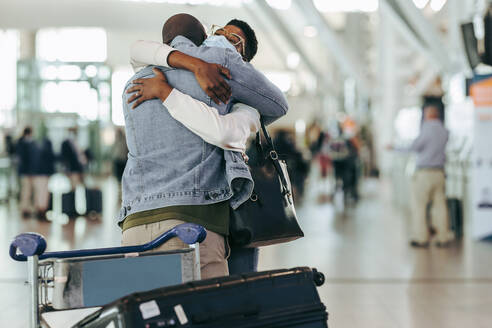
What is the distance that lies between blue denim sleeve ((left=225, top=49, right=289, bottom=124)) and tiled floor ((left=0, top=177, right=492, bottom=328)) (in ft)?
8.78

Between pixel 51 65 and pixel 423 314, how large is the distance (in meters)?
29.0

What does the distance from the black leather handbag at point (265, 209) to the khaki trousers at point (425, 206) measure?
20.9ft

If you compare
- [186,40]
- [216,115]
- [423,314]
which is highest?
[186,40]

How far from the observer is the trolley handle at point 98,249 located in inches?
67.3

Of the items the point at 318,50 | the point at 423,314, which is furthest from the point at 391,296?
the point at 318,50

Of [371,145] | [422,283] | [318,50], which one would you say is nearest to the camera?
[422,283]

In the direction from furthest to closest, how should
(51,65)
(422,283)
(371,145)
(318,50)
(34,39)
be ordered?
1. (318,50)
2. (34,39)
3. (51,65)
4. (371,145)
5. (422,283)

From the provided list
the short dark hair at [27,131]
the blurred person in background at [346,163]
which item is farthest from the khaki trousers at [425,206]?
Answer: the short dark hair at [27,131]

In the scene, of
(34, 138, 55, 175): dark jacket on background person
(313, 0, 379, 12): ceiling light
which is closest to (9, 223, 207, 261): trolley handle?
(34, 138, 55, 175): dark jacket on background person

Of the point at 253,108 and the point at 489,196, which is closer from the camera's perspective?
the point at 253,108

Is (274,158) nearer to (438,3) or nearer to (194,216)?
(194,216)

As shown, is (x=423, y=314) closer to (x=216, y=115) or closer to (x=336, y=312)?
(x=336, y=312)

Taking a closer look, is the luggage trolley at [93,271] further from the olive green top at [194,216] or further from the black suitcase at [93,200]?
the black suitcase at [93,200]

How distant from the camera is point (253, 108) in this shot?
2.16 m
